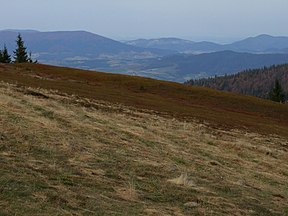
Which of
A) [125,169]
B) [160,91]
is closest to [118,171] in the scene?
[125,169]

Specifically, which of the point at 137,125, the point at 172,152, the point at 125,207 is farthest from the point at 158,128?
the point at 125,207

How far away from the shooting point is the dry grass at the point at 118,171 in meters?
9.76

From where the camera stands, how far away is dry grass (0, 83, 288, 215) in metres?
9.76

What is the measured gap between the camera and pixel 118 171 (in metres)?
13.0

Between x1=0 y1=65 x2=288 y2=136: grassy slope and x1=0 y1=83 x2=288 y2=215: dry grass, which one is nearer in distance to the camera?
x1=0 y1=83 x2=288 y2=215: dry grass

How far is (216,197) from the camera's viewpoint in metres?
11.9

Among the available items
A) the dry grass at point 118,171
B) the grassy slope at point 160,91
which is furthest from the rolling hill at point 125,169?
the grassy slope at point 160,91

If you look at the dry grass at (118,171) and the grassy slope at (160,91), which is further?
the grassy slope at (160,91)

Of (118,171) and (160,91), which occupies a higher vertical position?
(160,91)

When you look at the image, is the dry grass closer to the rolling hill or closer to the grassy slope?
the rolling hill

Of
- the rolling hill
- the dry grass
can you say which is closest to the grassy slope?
the rolling hill

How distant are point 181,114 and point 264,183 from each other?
853 inches

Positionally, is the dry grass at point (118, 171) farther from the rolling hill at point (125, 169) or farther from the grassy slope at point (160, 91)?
the grassy slope at point (160, 91)

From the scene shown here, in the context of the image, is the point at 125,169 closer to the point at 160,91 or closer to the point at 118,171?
the point at 118,171
